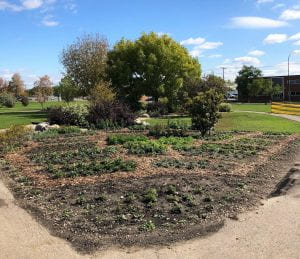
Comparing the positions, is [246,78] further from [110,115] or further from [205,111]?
[205,111]

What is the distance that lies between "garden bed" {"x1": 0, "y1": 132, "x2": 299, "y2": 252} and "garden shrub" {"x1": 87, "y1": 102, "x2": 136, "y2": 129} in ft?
21.3

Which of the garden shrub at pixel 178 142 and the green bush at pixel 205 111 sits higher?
the green bush at pixel 205 111

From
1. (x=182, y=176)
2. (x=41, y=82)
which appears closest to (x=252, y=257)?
(x=182, y=176)

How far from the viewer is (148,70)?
1435 inches

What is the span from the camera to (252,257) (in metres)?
4.95

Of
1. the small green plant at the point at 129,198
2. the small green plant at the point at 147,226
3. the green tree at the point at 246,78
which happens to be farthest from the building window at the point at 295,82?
the small green plant at the point at 147,226

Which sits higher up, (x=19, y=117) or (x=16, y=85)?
(x=16, y=85)

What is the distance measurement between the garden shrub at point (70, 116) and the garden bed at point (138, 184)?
7.32 metres

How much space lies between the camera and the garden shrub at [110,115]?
65.9 ft

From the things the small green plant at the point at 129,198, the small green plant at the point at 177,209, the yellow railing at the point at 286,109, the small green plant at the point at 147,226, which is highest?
the small green plant at the point at 129,198

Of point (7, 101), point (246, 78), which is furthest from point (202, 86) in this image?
point (246, 78)

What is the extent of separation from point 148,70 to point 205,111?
2118 centimetres

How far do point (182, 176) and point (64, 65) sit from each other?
137ft

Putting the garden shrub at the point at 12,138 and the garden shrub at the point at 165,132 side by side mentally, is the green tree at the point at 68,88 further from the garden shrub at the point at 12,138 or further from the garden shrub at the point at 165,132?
the garden shrub at the point at 165,132
